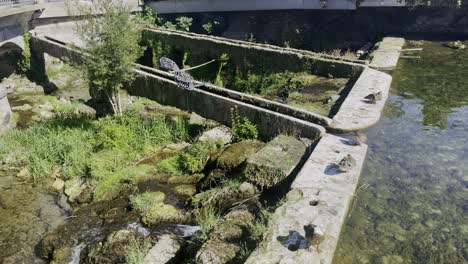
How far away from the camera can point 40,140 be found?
1250cm

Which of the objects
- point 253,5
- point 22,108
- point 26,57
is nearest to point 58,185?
point 22,108

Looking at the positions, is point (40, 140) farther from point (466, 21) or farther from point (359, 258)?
point (466, 21)

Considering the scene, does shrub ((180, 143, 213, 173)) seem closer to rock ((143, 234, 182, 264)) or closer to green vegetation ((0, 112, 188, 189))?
green vegetation ((0, 112, 188, 189))

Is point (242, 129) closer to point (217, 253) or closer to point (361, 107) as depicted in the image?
point (361, 107)

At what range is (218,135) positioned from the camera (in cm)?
1166

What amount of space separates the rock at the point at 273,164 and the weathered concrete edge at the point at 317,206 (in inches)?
17.5

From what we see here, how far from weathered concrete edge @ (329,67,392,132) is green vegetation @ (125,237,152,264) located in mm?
5518

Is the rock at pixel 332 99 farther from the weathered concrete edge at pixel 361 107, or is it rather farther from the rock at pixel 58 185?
the rock at pixel 58 185

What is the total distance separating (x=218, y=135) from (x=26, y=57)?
1487 cm

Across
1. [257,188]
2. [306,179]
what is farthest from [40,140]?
[306,179]

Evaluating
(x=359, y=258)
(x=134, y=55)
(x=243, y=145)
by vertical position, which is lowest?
(x=359, y=258)

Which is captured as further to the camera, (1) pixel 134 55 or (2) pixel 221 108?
(1) pixel 134 55

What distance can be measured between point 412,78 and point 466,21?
10189 millimetres

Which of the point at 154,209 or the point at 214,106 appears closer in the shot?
the point at 154,209
